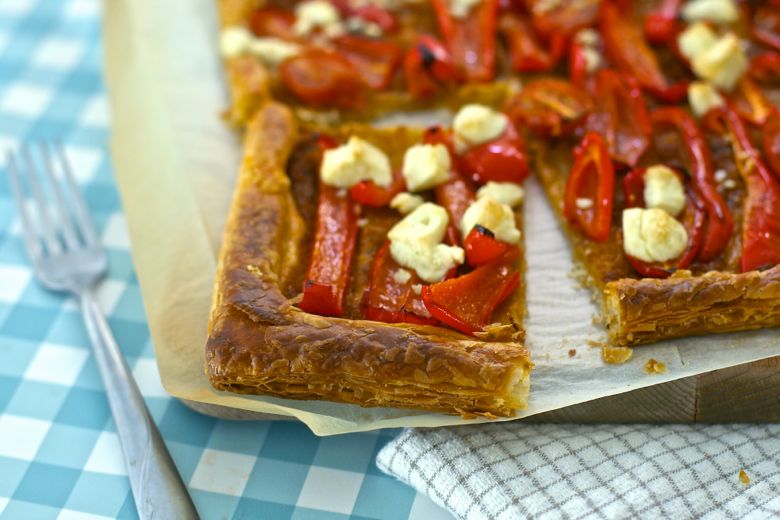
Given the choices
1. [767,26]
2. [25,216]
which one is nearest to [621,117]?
[767,26]

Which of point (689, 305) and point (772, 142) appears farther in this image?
point (772, 142)

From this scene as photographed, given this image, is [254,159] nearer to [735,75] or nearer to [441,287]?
[441,287]

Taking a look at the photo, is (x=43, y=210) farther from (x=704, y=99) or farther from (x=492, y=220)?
(x=704, y=99)

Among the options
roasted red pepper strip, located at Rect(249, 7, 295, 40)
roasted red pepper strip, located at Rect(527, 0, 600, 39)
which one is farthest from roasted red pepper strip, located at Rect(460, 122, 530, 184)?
roasted red pepper strip, located at Rect(249, 7, 295, 40)

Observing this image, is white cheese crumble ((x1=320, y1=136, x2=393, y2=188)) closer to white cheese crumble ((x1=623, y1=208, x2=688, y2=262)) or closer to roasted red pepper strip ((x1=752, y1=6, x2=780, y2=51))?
white cheese crumble ((x1=623, y1=208, x2=688, y2=262))

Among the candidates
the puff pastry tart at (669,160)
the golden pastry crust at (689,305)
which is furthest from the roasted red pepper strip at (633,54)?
the golden pastry crust at (689,305)

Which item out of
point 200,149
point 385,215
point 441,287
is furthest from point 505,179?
point 200,149

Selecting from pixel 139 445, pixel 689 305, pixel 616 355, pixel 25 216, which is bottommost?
pixel 139 445
